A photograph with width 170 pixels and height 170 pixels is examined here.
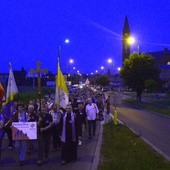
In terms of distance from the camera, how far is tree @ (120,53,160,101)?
80.1 meters

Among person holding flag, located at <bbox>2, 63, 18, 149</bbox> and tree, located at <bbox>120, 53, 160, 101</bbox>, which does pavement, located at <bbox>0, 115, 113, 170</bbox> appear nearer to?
person holding flag, located at <bbox>2, 63, 18, 149</bbox>

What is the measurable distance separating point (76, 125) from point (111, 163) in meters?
2.14

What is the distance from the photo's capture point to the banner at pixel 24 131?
1558cm

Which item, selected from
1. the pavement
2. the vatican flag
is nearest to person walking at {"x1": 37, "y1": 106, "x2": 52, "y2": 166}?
the pavement

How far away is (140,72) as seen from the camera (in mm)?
80250

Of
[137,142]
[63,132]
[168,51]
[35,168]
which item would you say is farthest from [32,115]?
[168,51]

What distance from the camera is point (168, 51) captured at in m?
186

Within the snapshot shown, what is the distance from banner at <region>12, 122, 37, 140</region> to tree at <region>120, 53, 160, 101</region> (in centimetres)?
6469

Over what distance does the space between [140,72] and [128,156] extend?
64.7m

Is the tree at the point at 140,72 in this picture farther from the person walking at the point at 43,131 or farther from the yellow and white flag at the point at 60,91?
the person walking at the point at 43,131

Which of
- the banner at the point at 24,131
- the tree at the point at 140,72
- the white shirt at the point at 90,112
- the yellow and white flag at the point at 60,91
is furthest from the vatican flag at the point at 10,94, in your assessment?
the tree at the point at 140,72

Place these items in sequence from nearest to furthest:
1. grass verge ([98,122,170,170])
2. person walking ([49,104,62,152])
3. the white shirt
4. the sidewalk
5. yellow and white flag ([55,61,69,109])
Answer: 1. grass verge ([98,122,170,170])
2. the sidewalk
3. person walking ([49,104,62,152])
4. yellow and white flag ([55,61,69,109])
5. the white shirt

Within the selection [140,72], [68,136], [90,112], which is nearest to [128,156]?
[68,136]

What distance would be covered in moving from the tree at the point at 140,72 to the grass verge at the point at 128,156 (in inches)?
2286
